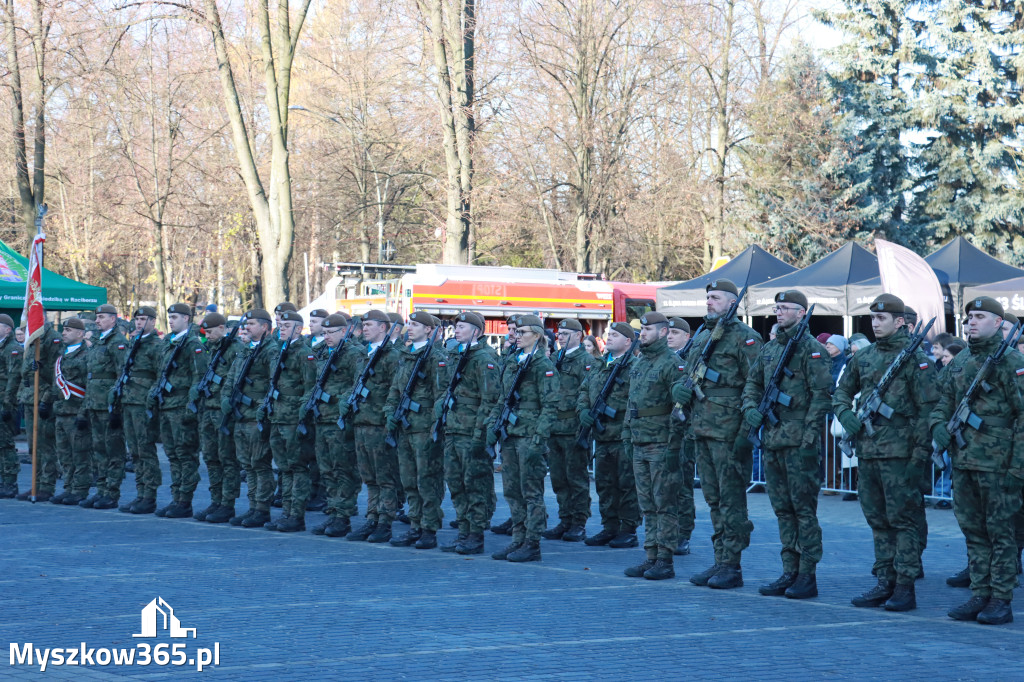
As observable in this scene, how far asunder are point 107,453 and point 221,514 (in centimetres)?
190

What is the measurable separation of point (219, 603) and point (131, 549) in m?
2.65

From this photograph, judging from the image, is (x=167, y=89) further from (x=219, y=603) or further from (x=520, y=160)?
(x=219, y=603)

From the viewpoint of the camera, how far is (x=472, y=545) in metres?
10.1

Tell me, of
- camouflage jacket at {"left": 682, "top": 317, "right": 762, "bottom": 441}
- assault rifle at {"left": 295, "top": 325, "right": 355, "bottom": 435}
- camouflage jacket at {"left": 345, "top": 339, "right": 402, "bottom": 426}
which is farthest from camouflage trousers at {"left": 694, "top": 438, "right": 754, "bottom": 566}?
assault rifle at {"left": 295, "top": 325, "right": 355, "bottom": 435}

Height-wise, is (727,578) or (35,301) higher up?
(35,301)

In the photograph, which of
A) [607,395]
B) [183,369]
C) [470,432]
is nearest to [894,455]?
[607,395]

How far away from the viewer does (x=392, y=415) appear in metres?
10.5

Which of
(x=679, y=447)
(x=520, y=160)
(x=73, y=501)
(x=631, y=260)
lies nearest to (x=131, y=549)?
(x=73, y=501)

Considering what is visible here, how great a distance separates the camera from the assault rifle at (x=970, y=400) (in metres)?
7.50

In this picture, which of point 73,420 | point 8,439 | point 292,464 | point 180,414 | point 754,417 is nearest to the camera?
point 754,417

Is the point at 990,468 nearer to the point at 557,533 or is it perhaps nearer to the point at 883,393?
the point at 883,393

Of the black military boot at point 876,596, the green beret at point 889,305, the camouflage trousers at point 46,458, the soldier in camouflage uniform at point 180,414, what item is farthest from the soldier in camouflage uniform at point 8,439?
the green beret at point 889,305

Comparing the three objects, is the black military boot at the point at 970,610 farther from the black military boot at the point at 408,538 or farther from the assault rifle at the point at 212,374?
the assault rifle at the point at 212,374

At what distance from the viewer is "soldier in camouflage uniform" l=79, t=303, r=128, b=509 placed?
42.6 feet
